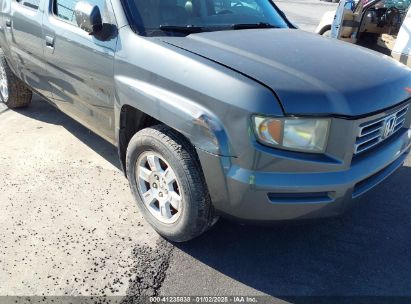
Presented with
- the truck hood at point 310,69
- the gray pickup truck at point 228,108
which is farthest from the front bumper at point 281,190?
the truck hood at point 310,69

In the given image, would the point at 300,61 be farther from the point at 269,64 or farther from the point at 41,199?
the point at 41,199

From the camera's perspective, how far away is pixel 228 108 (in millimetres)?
2166

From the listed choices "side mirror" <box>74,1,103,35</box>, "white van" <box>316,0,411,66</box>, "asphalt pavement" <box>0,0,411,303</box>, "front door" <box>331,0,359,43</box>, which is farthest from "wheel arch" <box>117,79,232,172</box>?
"front door" <box>331,0,359,43</box>

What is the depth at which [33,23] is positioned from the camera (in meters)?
3.78

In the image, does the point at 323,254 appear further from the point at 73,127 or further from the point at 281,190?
the point at 73,127

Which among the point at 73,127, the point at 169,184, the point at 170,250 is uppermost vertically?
the point at 169,184

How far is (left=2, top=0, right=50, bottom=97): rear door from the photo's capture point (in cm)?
378

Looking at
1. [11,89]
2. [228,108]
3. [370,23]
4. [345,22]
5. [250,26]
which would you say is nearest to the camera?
[228,108]

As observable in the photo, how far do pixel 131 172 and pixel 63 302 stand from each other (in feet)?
3.24

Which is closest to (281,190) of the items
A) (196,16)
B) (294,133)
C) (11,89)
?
(294,133)

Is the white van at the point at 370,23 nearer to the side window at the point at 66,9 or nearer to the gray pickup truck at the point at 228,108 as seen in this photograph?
the gray pickup truck at the point at 228,108

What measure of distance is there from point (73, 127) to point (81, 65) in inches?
69.8

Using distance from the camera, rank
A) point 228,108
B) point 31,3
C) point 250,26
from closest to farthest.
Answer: point 228,108 → point 250,26 → point 31,3

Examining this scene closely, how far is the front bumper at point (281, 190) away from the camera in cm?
220
